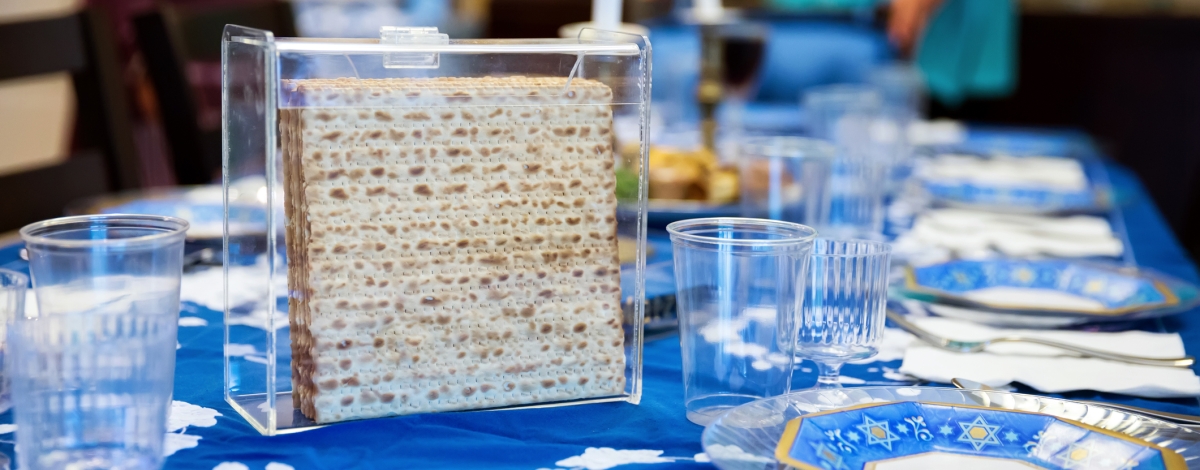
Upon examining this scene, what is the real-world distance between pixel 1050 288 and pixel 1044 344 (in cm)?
30

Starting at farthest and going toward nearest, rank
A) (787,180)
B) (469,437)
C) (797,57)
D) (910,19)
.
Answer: (797,57) < (910,19) < (787,180) < (469,437)

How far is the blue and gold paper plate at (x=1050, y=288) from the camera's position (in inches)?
40.0

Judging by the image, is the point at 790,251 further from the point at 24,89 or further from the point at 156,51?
the point at 24,89

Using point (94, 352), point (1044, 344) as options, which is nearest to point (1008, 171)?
point (1044, 344)

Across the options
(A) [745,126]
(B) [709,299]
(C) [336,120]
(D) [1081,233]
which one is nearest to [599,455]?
(B) [709,299]

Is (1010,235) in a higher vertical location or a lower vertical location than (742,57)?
lower

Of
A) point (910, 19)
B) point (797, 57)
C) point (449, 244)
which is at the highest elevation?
point (910, 19)

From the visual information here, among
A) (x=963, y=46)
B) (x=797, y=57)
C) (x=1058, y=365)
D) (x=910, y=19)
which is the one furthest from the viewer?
(x=797, y=57)

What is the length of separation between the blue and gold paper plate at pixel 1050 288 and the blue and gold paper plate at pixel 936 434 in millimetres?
333

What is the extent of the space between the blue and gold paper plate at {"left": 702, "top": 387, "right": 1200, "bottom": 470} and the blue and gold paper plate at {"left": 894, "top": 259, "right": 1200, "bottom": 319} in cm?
33

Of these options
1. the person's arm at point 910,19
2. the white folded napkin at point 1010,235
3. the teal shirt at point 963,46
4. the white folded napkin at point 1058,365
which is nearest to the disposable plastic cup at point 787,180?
the white folded napkin at point 1010,235

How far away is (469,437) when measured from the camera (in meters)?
0.71

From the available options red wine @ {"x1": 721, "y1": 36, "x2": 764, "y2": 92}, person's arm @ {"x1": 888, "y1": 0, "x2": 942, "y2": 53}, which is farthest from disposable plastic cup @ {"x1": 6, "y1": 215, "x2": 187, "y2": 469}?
person's arm @ {"x1": 888, "y1": 0, "x2": 942, "y2": 53}

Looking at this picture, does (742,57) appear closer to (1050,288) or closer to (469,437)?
(1050,288)
